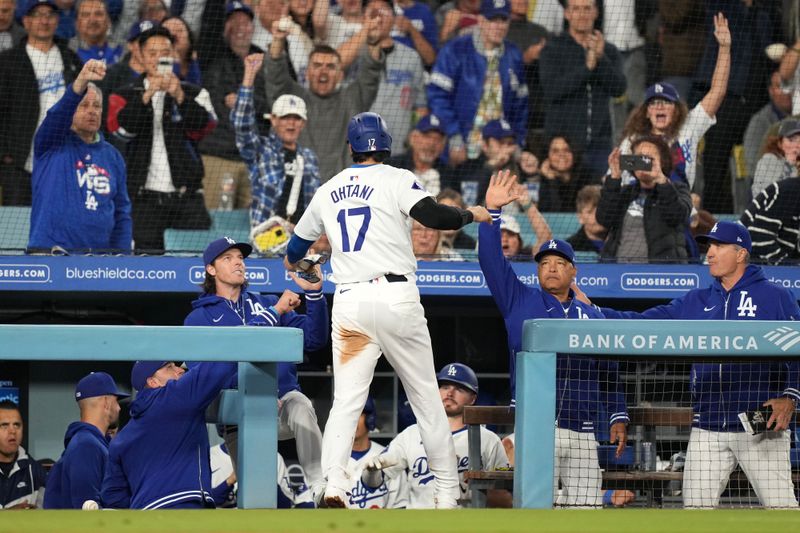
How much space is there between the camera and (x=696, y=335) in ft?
17.0

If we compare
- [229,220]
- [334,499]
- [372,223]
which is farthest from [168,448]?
[229,220]

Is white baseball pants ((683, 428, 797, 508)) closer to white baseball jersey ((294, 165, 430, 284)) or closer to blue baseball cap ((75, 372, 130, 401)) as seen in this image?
white baseball jersey ((294, 165, 430, 284))

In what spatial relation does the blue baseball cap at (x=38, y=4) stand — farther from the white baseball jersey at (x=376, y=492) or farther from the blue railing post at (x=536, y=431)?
the blue railing post at (x=536, y=431)

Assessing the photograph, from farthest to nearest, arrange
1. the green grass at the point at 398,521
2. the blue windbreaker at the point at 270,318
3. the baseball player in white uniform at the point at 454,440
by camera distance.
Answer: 1. the baseball player in white uniform at the point at 454,440
2. the blue windbreaker at the point at 270,318
3. the green grass at the point at 398,521

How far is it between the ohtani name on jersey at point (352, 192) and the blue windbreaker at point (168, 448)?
87 centimetres

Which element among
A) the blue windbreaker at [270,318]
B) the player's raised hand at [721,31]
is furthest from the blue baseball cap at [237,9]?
the blue windbreaker at [270,318]

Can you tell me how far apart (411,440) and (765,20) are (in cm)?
562

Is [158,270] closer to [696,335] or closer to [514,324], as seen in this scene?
[514,324]

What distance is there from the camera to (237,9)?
10.5 meters

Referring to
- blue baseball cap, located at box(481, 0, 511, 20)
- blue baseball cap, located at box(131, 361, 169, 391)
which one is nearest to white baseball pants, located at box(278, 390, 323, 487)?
blue baseball cap, located at box(131, 361, 169, 391)

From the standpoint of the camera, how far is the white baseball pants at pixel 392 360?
540cm

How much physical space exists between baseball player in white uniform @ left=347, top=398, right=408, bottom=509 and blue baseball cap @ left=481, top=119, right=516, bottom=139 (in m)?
Result: 2.71

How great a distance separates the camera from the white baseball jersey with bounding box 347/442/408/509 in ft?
26.5

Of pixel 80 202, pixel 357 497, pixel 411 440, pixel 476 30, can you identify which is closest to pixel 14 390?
pixel 80 202
